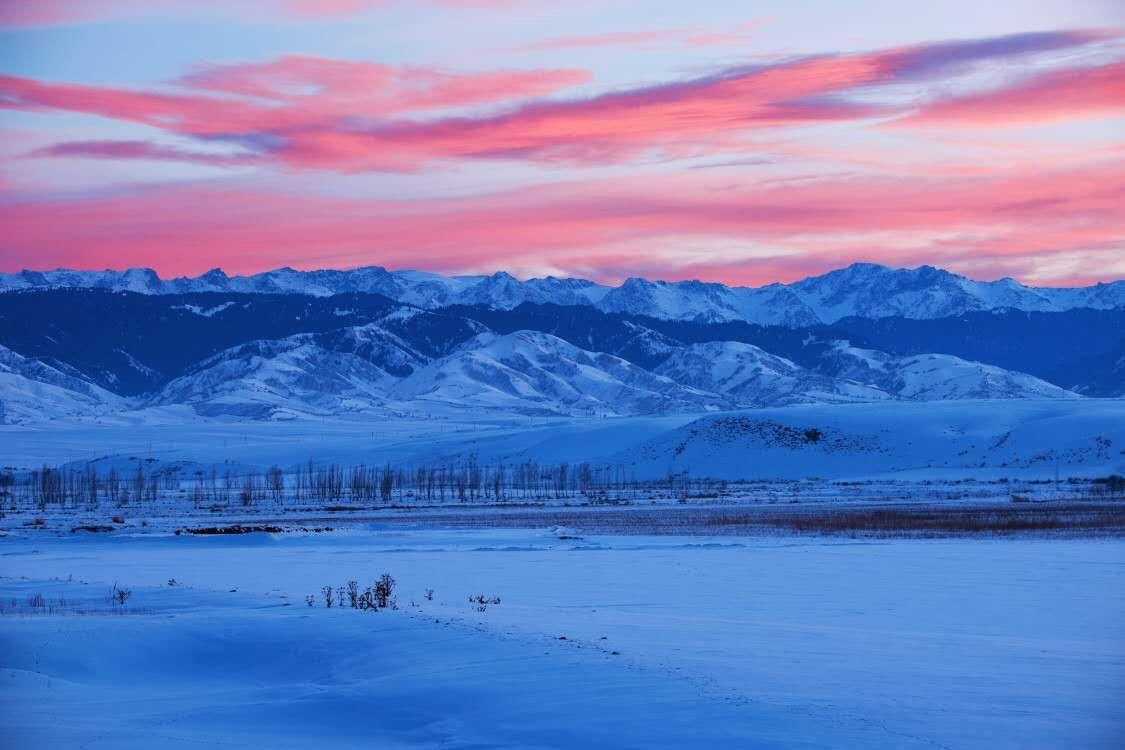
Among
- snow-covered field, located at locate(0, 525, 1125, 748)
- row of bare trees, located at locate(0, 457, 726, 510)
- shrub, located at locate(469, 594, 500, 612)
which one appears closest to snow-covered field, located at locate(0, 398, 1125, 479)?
row of bare trees, located at locate(0, 457, 726, 510)

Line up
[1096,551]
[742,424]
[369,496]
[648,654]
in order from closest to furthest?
[648,654]
[1096,551]
[369,496]
[742,424]

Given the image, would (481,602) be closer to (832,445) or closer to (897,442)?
(832,445)

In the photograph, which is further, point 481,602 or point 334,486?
point 334,486

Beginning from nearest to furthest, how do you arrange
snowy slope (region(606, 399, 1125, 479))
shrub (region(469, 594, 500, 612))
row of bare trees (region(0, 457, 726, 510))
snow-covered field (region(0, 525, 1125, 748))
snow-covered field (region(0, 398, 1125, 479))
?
Answer: snow-covered field (region(0, 525, 1125, 748)) → shrub (region(469, 594, 500, 612)) → row of bare trees (region(0, 457, 726, 510)) → snowy slope (region(606, 399, 1125, 479)) → snow-covered field (region(0, 398, 1125, 479))

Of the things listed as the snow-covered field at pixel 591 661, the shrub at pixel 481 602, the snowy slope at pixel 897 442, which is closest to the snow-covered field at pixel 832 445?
the snowy slope at pixel 897 442

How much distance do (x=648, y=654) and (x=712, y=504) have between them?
7048 cm

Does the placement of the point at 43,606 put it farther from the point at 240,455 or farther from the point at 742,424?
the point at 240,455

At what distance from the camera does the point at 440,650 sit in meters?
20.4

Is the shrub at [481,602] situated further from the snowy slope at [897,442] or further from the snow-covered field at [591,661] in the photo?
the snowy slope at [897,442]

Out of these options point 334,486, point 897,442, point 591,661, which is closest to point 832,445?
point 897,442

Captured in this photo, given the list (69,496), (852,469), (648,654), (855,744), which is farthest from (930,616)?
(852,469)

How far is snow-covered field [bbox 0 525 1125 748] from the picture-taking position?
51.2 feet

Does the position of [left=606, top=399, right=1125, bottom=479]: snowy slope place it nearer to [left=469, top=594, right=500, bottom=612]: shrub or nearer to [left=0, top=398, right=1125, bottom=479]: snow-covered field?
[left=0, top=398, right=1125, bottom=479]: snow-covered field

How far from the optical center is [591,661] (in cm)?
1880
